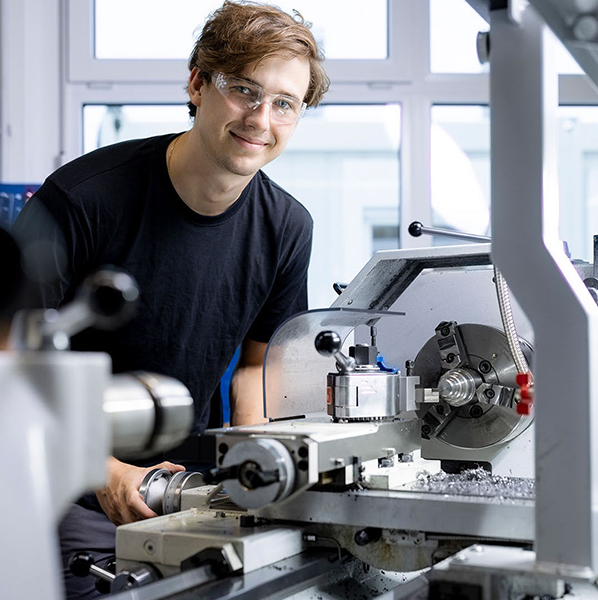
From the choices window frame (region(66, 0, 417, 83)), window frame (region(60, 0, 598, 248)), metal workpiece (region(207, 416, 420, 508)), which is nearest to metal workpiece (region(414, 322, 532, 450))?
metal workpiece (region(207, 416, 420, 508))

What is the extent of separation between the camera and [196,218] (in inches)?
71.4

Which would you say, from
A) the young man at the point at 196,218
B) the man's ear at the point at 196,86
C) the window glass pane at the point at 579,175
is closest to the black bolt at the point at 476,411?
the young man at the point at 196,218

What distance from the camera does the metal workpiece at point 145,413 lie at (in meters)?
0.68

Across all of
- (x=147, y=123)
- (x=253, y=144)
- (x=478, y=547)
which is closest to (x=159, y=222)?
(x=253, y=144)

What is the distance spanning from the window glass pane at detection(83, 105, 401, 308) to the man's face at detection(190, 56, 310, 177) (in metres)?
1.83

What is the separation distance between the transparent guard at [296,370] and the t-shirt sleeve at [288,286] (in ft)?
1.84

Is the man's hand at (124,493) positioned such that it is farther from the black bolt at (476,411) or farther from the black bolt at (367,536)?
the black bolt at (476,411)

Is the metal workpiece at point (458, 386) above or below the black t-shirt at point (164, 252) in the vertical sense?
below

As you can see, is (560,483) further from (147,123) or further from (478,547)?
(147,123)

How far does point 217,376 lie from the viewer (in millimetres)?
1951

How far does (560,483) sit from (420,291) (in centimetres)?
77

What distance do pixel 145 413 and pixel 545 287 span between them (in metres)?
0.46

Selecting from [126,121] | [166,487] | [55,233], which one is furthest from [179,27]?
[166,487]

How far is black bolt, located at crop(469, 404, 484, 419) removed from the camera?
1.44m
